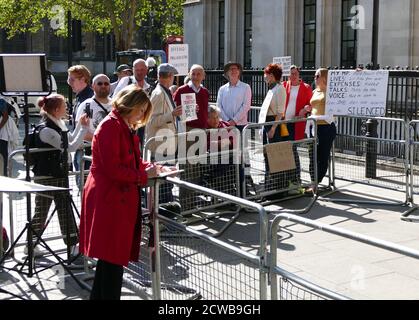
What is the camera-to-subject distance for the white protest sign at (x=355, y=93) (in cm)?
1024

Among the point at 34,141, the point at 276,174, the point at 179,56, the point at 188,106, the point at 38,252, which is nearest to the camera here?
the point at 34,141

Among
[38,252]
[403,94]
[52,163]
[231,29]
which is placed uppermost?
[231,29]

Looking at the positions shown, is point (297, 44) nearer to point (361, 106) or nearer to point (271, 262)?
point (361, 106)

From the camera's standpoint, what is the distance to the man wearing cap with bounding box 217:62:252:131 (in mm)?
10328

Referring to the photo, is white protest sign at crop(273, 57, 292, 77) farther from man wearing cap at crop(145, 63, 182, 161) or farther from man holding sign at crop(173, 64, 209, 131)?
man wearing cap at crop(145, 63, 182, 161)

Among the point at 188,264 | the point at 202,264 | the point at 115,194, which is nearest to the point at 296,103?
the point at 188,264

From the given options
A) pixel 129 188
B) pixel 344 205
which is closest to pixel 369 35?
pixel 344 205

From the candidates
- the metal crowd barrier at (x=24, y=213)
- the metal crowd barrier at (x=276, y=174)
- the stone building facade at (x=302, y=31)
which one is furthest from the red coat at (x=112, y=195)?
the stone building facade at (x=302, y=31)

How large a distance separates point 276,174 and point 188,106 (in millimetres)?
1700

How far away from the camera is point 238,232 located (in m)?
8.29

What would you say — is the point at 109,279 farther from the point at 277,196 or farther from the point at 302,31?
the point at 302,31

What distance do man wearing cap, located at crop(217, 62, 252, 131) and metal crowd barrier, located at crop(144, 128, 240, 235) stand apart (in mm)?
1285

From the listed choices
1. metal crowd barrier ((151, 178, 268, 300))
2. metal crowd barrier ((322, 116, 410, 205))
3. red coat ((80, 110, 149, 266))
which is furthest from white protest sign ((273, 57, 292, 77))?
red coat ((80, 110, 149, 266))

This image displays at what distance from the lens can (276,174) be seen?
31.2ft
